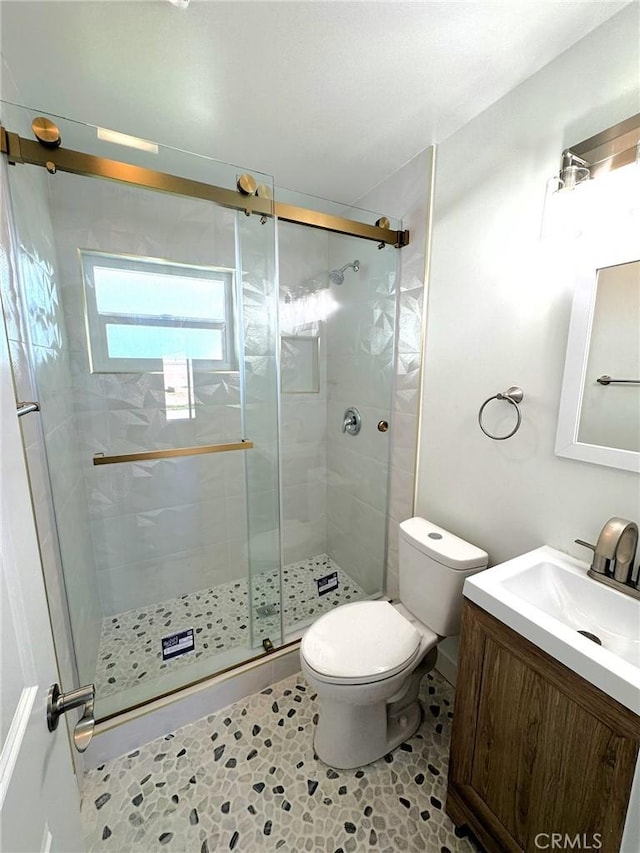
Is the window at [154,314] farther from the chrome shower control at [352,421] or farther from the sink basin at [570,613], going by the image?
the sink basin at [570,613]

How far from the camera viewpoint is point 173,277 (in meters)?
1.88

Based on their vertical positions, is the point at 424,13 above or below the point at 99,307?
above

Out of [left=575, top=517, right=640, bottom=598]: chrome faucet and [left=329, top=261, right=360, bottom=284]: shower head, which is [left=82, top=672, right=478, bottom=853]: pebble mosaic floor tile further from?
[left=329, top=261, right=360, bottom=284]: shower head

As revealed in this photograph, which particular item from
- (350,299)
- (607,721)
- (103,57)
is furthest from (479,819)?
(103,57)

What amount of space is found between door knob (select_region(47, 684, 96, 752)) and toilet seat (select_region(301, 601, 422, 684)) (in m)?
0.75

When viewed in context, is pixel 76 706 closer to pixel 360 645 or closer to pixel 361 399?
pixel 360 645

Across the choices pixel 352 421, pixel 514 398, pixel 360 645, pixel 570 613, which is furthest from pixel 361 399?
pixel 570 613

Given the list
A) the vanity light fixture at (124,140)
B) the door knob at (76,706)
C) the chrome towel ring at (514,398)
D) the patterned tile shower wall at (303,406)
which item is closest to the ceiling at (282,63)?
the vanity light fixture at (124,140)

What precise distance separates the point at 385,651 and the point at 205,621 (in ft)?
3.87

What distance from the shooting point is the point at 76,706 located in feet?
1.94

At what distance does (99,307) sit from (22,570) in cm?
160

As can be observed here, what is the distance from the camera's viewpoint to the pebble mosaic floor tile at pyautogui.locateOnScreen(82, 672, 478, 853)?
110 centimetres

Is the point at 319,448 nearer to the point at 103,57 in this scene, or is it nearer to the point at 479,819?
the point at 479,819

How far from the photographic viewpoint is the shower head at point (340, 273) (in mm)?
2056
